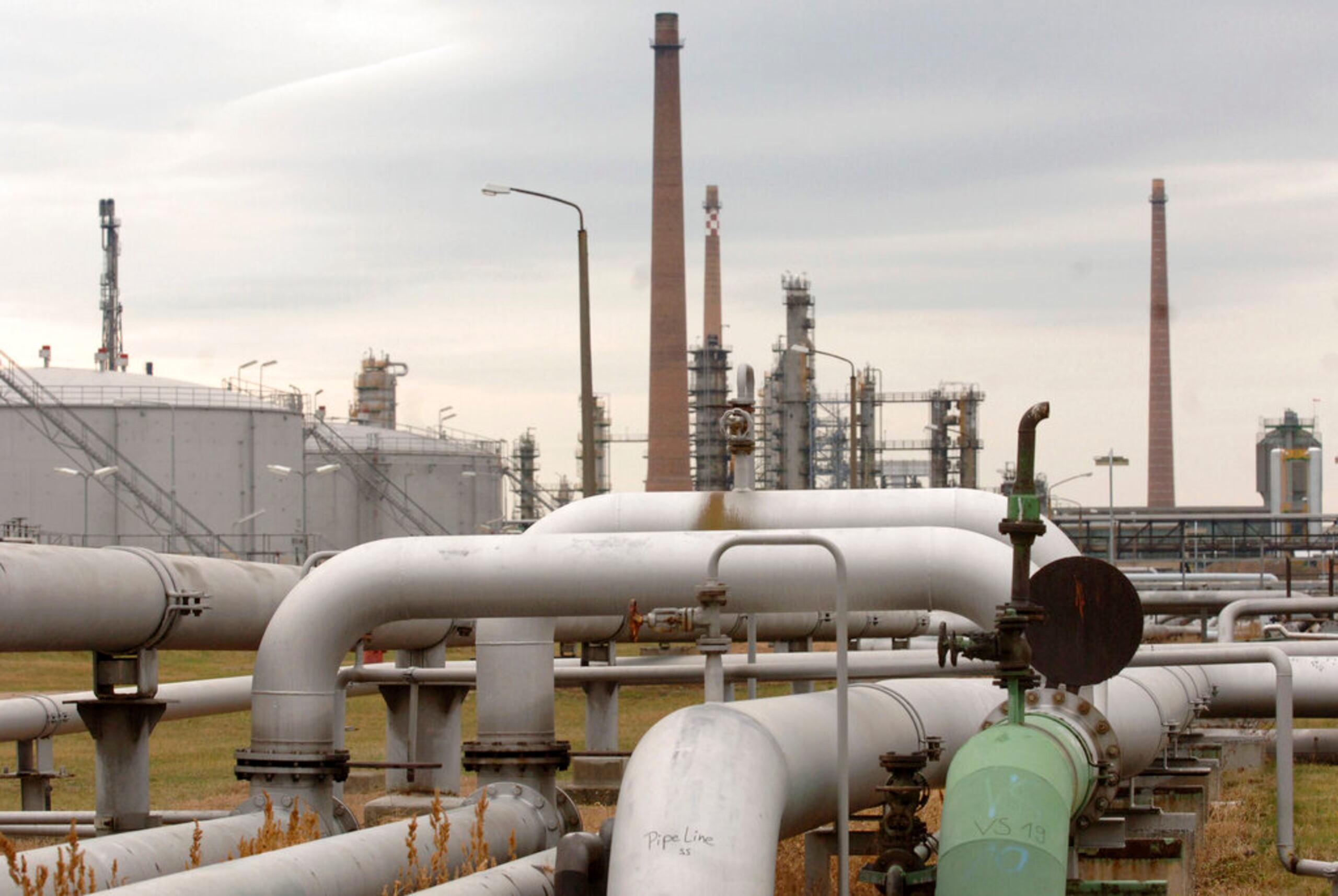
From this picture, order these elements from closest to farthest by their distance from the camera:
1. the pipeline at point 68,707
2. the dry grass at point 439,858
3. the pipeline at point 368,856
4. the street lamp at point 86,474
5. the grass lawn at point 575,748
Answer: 1. the pipeline at point 368,856
2. the dry grass at point 439,858
3. the grass lawn at point 575,748
4. the pipeline at point 68,707
5. the street lamp at point 86,474

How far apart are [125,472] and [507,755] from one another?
50.3 meters

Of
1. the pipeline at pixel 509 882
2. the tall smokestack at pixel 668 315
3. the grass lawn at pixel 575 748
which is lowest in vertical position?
the grass lawn at pixel 575 748

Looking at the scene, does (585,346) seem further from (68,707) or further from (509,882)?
(509,882)

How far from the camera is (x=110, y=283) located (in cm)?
7738

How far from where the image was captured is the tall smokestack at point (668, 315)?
6750 centimetres

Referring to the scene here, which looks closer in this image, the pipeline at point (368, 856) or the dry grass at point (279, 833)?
the pipeline at point (368, 856)

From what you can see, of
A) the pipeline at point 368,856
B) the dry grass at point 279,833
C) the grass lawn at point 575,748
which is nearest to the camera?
the pipeline at point 368,856

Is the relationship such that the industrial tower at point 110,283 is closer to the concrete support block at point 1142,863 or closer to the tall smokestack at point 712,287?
the tall smokestack at point 712,287

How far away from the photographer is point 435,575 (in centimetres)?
974

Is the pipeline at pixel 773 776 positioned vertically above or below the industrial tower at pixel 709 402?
below

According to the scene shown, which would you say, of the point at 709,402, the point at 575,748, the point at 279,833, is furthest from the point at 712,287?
the point at 279,833

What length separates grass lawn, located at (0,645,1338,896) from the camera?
39.5 feet

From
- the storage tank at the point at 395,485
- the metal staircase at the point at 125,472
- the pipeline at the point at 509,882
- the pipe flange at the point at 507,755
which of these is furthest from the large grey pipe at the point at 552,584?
the storage tank at the point at 395,485

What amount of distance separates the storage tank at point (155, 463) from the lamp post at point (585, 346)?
36.1 m
